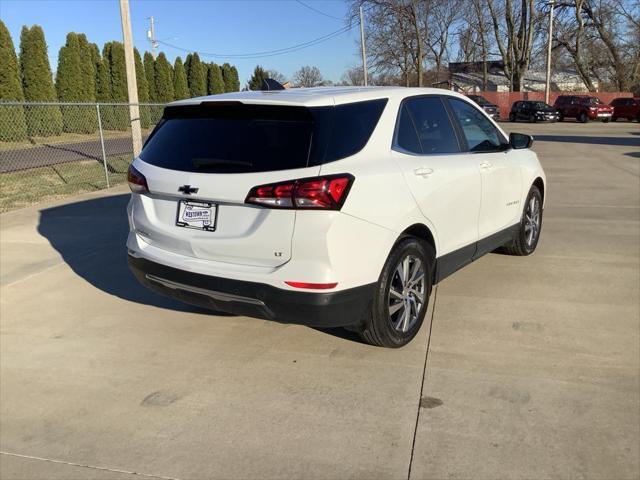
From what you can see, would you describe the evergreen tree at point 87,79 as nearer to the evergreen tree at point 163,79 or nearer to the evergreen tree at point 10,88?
the evergreen tree at point 10,88

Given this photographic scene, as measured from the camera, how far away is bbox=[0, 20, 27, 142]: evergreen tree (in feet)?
71.7

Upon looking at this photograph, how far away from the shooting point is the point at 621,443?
9.21 ft

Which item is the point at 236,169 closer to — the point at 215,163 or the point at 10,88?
the point at 215,163

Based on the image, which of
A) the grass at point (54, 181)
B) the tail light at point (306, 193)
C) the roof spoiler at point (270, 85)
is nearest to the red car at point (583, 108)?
the grass at point (54, 181)

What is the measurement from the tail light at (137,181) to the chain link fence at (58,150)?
6.53 metres

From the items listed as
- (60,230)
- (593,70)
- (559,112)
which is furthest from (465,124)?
(593,70)

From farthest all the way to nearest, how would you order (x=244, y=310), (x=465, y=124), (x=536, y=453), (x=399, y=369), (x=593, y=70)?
(x=593, y=70) → (x=465, y=124) → (x=399, y=369) → (x=244, y=310) → (x=536, y=453)

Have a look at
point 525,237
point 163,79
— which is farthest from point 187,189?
point 163,79

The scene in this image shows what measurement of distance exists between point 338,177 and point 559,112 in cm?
3972

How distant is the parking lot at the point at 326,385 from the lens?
9.05ft

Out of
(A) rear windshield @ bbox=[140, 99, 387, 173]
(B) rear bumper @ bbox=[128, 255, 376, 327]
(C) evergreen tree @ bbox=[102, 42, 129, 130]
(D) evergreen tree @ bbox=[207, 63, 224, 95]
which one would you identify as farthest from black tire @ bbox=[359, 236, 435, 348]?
(D) evergreen tree @ bbox=[207, 63, 224, 95]

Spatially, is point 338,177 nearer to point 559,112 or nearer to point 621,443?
point 621,443

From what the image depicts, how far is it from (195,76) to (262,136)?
35614 millimetres

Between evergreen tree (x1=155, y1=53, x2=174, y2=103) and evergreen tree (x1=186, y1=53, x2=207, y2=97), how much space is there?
8.11 feet
